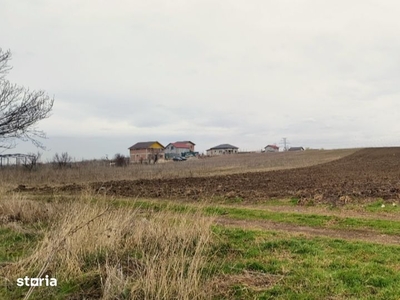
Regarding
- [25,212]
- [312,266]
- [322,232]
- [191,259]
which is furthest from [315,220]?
[25,212]

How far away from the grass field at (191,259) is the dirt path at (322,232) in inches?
1.0

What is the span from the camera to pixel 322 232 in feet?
30.8

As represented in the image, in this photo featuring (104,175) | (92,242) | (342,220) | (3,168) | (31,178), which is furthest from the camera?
(3,168)

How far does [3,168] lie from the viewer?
36.7 metres

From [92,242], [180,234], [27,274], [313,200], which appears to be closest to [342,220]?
[313,200]

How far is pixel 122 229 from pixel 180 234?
1.11 m

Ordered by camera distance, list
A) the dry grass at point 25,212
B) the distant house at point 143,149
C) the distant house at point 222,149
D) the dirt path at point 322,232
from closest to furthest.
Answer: the dirt path at point 322,232 → the dry grass at point 25,212 → the distant house at point 143,149 → the distant house at point 222,149

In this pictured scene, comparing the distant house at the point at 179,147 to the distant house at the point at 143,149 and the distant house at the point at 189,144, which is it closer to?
the distant house at the point at 189,144

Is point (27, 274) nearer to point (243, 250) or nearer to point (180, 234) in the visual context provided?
point (180, 234)

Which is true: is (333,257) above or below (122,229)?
below

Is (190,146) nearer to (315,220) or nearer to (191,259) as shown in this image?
(315,220)

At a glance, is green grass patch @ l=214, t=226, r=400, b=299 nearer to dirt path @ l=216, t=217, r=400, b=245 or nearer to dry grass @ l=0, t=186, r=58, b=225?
dirt path @ l=216, t=217, r=400, b=245

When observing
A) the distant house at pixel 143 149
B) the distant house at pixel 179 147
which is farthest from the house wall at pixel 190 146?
the distant house at pixel 143 149

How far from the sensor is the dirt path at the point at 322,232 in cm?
843
